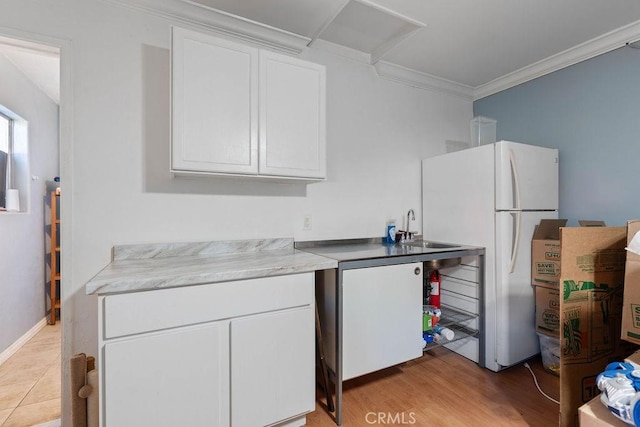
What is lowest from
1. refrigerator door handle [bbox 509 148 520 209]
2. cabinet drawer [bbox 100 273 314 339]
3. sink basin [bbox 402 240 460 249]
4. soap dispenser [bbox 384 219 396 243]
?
cabinet drawer [bbox 100 273 314 339]

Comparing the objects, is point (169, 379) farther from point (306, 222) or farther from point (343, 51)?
point (343, 51)

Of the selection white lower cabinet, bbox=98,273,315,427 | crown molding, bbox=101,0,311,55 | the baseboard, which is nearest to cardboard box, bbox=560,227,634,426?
white lower cabinet, bbox=98,273,315,427

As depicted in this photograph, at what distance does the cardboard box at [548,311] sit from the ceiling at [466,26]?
1.80m

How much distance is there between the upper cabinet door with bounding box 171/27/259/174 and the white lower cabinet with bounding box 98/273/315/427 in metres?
0.69

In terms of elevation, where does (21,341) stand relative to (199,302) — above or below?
below

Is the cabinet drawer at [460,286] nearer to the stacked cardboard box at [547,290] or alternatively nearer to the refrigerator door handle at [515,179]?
the stacked cardboard box at [547,290]

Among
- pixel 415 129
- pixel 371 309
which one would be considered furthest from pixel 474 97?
pixel 371 309

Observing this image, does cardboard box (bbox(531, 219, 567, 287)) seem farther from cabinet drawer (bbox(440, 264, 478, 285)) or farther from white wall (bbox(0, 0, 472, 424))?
white wall (bbox(0, 0, 472, 424))

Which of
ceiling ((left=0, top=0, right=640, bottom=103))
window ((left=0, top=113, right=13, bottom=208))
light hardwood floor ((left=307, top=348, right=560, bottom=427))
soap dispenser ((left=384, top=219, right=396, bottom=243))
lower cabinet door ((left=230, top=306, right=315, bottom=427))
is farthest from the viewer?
window ((left=0, top=113, right=13, bottom=208))

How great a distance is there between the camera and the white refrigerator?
2.05 meters

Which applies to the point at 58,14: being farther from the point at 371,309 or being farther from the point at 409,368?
the point at 409,368

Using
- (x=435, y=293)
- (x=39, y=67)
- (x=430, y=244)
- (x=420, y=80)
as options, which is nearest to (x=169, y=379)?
(x=435, y=293)

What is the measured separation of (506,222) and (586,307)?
702 millimetres

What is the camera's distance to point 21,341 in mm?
2564
